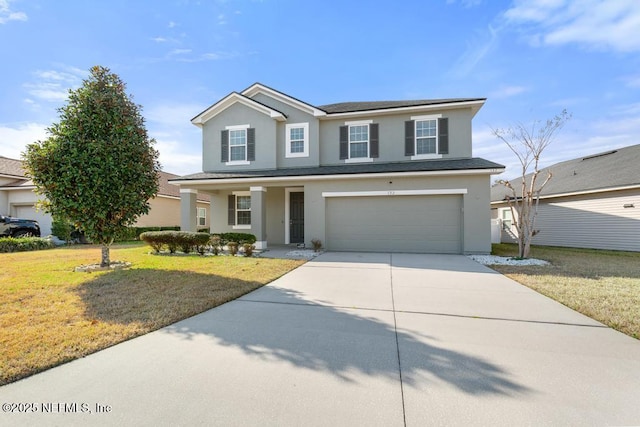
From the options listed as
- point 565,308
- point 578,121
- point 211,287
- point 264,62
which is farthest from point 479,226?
point 264,62

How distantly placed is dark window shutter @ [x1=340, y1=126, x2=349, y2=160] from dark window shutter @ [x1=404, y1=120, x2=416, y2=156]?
2.58 m

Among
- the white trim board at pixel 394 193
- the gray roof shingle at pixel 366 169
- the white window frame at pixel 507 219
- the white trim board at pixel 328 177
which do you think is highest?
the gray roof shingle at pixel 366 169

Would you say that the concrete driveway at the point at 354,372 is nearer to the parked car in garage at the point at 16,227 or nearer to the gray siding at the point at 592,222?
the gray siding at the point at 592,222

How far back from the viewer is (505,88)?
1145cm

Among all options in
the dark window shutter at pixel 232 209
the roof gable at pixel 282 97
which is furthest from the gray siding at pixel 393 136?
the dark window shutter at pixel 232 209

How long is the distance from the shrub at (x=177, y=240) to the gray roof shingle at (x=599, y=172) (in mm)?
17156

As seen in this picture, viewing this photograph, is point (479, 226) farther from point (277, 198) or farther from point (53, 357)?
point (53, 357)

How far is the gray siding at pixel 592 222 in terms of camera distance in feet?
38.3

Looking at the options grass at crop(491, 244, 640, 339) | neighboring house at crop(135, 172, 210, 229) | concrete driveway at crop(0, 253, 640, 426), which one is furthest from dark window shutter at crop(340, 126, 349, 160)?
neighboring house at crop(135, 172, 210, 229)

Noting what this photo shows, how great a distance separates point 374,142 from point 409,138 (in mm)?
1523

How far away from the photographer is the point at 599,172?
14.0 meters

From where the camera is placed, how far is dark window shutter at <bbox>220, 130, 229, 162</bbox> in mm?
13453

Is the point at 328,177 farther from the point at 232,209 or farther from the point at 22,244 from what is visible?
the point at 22,244

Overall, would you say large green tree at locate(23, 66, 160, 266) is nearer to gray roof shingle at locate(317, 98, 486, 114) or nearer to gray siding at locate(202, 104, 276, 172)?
gray siding at locate(202, 104, 276, 172)
